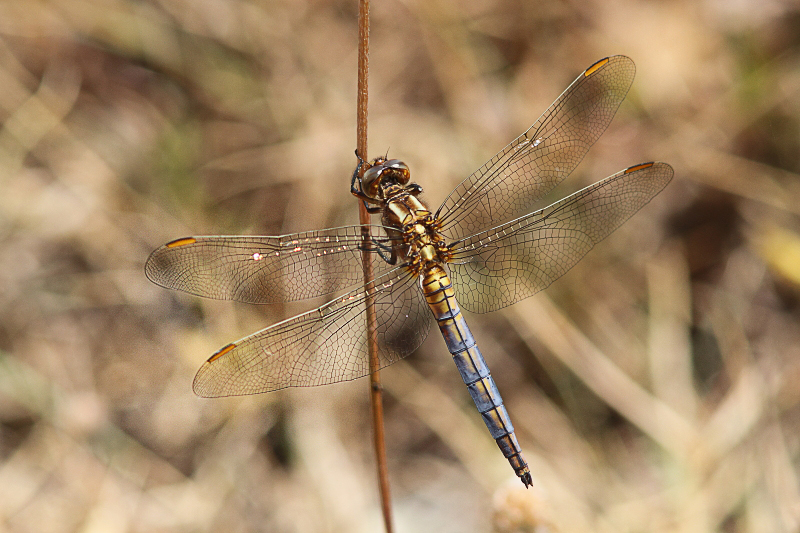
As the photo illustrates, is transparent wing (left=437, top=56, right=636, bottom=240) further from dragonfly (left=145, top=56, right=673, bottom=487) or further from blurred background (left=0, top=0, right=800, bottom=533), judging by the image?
blurred background (left=0, top=0, right=800, bottom=533)

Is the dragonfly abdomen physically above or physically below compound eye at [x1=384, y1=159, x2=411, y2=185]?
below

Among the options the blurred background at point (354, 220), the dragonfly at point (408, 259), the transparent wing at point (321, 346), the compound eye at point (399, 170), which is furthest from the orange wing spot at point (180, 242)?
the blurred background at point (354, 220)

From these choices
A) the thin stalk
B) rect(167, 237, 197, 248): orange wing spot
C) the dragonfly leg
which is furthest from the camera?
the dragonfly leg

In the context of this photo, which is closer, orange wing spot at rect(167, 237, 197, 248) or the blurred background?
orange wing spot at rect(167, 237, 197, 248)

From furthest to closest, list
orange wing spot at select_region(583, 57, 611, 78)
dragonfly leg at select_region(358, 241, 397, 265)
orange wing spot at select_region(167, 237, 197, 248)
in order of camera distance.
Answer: orange wing spot at select_region(583, 57, 611, 78)
dragonfly leg at select_region(358, 241, 397, 265)
orange wing spot at select_region(167, 237, 197, 248)

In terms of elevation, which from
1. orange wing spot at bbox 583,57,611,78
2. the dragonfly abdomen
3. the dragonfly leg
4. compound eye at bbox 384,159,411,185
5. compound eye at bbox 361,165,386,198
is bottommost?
the dragonfly abdomen

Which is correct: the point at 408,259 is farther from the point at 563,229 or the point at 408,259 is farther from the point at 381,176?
the point at 563,229

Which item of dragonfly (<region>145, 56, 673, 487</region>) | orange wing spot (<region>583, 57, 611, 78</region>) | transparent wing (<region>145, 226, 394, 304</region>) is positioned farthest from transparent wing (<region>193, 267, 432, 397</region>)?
orange wing spot (<region>583, 57, 611, 78</region>)

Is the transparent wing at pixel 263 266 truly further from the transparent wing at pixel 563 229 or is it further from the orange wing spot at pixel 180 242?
the transparent wing at pixel 563 229
